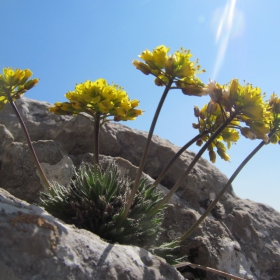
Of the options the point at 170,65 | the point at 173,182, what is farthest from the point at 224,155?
the point at 173,182

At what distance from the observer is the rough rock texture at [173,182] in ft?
15.0

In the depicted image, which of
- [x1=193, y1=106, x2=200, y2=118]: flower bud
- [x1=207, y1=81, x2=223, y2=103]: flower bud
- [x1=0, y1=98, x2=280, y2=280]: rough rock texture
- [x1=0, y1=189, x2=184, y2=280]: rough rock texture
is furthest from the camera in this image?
[x1=0, y1=98, x2=280, y2=280]: rough rock texture

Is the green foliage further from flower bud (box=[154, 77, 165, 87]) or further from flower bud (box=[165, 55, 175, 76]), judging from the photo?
flower bud (box=[165, 55, 175, 76])

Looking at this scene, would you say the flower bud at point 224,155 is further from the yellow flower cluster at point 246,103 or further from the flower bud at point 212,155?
the yellow flower cluster at point 246,103

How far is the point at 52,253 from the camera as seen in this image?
202 cm

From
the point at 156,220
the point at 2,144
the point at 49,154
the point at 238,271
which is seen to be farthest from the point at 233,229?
the point at 2,144

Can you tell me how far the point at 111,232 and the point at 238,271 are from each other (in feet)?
7.88

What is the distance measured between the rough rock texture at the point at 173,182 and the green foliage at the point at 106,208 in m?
1.10

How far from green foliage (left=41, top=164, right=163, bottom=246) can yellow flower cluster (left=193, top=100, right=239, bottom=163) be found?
0.83 meters

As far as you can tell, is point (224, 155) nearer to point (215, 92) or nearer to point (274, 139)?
point (274, 139)

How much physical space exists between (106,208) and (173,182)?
8.17ft

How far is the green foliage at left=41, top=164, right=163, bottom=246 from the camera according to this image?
122 inches

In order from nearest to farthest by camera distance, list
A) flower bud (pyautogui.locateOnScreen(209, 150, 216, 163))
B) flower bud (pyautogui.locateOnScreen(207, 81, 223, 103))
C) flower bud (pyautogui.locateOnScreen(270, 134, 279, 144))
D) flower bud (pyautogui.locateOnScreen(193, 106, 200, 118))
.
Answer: flower bud (pyautogui.locateOnScreen(207, 81, 223, 103))
flower bud (pyautogui.locateOnScreen(270, 134, 279, 144))
flower bud (pyautogui.locateOnScreen(193, 106, 200, 118))
flower bud (pyautogui.locateOnScreen(209, 150, 216, 163))

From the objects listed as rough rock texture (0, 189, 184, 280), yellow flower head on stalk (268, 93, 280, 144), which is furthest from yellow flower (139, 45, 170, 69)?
rough rock texture (0, 189, 184, 280)
